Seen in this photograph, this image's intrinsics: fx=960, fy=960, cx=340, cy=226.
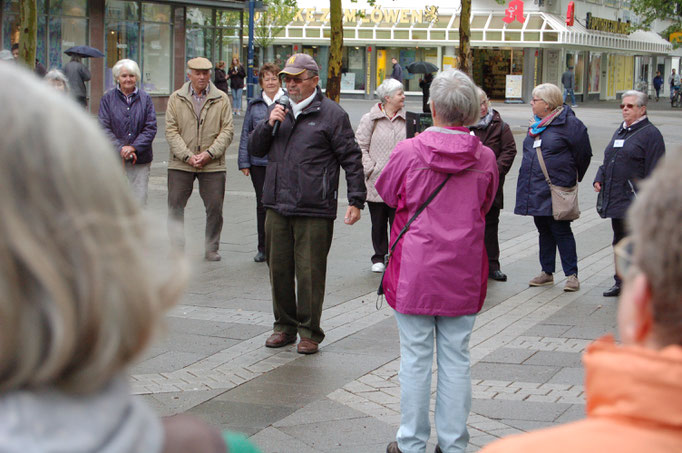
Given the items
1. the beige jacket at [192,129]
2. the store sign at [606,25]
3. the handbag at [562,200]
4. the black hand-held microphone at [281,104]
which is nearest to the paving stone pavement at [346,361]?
the handbag at [562,200]

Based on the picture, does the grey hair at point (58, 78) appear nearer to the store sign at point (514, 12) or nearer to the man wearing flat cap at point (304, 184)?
the man wearing flat cap at point (304, 184)

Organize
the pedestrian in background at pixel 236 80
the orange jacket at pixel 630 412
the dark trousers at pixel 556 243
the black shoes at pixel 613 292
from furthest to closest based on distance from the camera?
the pedestrian in background at pixel 236 80 < the dark trousers at pixel 556 243 < the black shoes at pixel 613 292 < the orange jacket at pixel 630 412

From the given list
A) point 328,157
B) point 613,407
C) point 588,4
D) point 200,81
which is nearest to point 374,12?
point 588,4

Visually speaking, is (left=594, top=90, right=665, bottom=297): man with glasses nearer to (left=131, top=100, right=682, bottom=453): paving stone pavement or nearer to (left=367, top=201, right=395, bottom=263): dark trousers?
(left=131, top=100, right=682, bottom=453): paving stone pavement

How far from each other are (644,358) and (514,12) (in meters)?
45.6

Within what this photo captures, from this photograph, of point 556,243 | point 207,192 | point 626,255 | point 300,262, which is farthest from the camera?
point 207,192

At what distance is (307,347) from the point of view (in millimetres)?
6449

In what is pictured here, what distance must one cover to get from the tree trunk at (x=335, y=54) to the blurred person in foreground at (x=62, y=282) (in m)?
18.2

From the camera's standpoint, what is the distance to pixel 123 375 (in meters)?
1.23

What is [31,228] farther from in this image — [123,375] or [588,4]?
[588,4]

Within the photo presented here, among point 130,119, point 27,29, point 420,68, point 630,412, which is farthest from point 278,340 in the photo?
point 420,68

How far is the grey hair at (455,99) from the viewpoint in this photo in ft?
15.0

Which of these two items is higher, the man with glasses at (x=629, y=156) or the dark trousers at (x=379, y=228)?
the man with glasses at (x=629, y=156)

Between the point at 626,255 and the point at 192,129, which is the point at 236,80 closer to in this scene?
the point at 192,129
